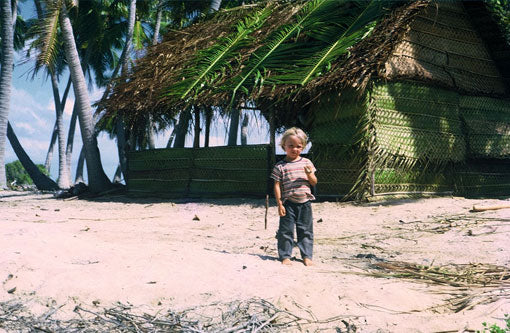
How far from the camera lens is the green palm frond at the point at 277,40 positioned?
9.88 m

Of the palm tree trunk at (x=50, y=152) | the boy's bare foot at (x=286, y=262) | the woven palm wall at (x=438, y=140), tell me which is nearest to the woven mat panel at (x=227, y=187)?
the woven palm wall at (x=438, y=140)

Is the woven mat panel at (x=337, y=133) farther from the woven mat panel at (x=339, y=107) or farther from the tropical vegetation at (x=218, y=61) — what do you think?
the tropical vegetation at (x=218, y=61)

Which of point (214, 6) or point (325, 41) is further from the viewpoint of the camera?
point (214, 6)

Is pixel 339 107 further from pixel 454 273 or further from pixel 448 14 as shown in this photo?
pixel 454 273

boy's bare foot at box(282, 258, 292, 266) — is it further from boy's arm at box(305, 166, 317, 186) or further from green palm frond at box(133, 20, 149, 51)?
green palm frond at box(133, 20, 149, 51)

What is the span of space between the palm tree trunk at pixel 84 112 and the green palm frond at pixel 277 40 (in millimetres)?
5355

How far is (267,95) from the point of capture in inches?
360

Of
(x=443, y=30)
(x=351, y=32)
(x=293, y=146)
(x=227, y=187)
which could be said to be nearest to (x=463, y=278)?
(x=293, y=146)

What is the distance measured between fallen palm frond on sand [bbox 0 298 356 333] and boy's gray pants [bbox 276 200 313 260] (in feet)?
4.14

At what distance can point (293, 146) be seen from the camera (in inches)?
169

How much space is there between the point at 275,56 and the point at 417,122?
332 centimetres

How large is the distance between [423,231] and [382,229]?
1.99 ft

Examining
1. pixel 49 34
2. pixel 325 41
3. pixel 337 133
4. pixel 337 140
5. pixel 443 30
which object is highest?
pixel 49 34

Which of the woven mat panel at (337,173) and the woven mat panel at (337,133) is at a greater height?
the woven mat panel at (337,133)
